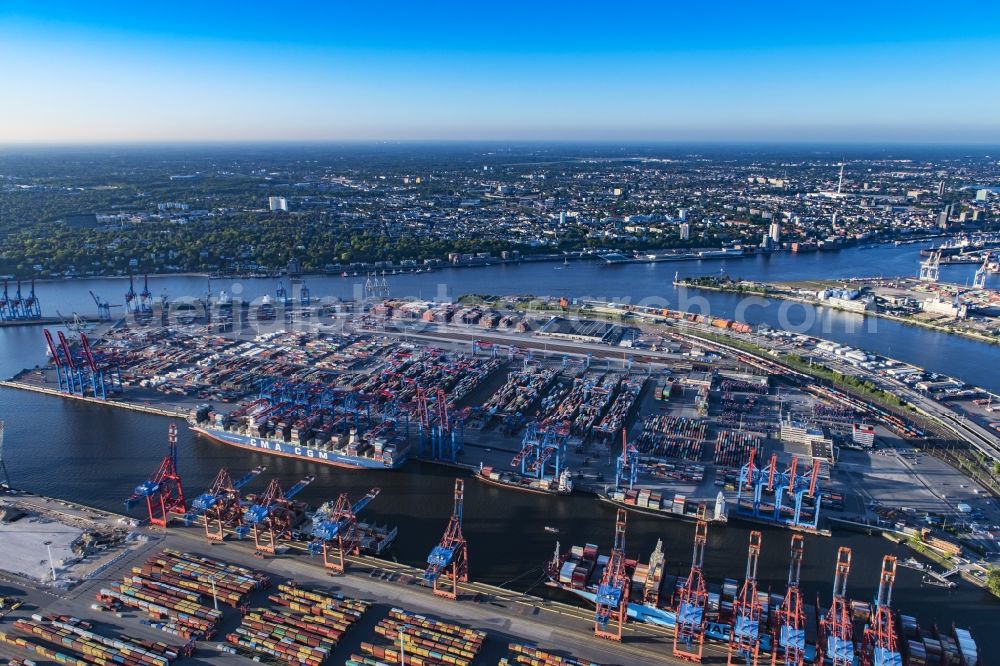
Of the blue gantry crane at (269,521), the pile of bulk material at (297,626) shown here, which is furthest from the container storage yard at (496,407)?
the pile of bulk material at (297,626)

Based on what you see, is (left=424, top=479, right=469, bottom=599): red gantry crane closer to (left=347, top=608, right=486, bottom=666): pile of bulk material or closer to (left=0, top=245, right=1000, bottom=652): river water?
(left=0, top=245, right=1000, bottom=652): river water

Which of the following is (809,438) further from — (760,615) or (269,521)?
(269,521)

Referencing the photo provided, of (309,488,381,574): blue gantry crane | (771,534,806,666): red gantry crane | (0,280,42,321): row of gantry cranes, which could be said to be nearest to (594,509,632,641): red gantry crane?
(771,534,806,666): red gantry crane

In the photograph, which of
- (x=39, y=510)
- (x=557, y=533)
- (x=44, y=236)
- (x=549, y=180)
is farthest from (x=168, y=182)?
(x=557, y=533)

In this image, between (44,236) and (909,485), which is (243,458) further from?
(44,236)

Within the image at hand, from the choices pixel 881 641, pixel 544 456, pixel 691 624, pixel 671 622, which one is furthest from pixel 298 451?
pixel 881 641

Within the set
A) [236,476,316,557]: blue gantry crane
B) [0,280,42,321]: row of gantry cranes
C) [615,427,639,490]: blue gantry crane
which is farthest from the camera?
[0,280,42,321]: row of gantry cranes

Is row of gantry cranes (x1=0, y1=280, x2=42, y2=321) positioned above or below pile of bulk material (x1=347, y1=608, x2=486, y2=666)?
above

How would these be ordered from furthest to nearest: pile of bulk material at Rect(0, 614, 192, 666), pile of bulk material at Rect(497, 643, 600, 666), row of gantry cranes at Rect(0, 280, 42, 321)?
row of gantry cranes at Rect(0, 280, 42, 321) < pile of bulk material at Rect(0, 614, 192, 666) < pile of bulk material at Rect(497, 643, 600, 666)
